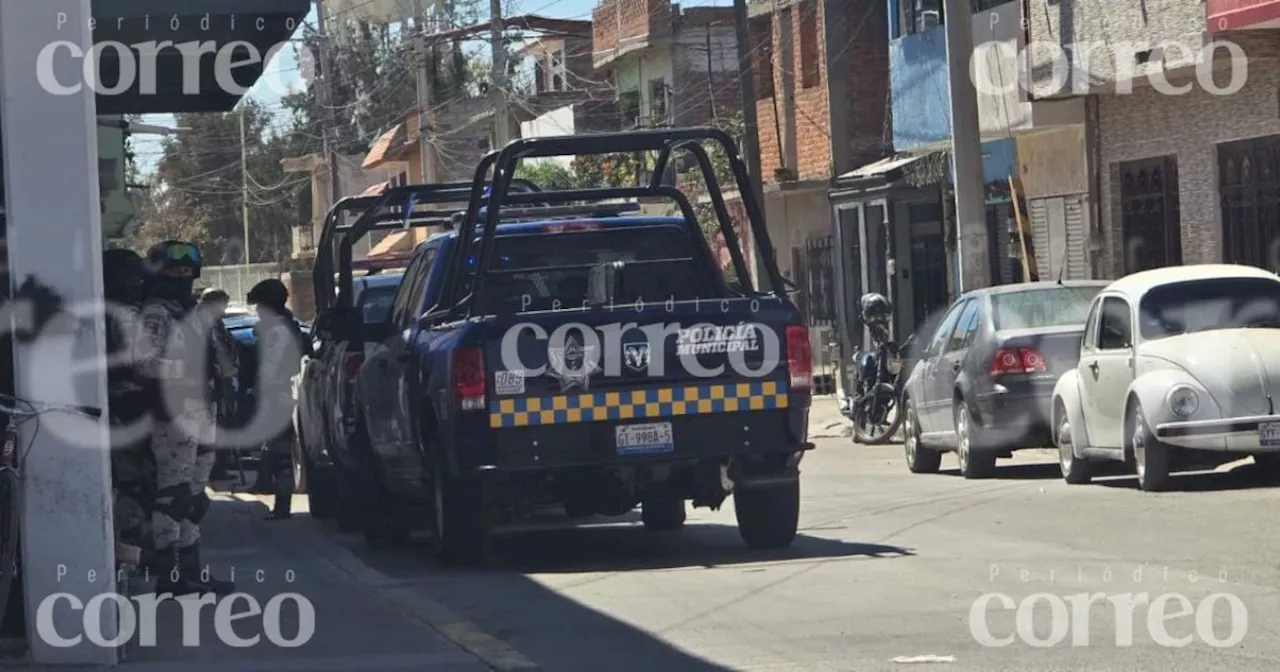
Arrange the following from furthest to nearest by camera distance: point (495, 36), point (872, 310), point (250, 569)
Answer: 1. point (495, 36)
2. point (872, 310)
3. point (250, 569)

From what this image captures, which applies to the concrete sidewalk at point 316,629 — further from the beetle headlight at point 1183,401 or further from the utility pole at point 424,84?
the utility pole at point 424,84

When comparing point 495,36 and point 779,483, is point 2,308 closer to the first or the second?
point 779,483

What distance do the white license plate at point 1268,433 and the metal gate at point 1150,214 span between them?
992cm

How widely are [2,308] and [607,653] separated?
2.83 m

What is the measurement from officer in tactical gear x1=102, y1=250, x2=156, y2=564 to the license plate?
2.66m

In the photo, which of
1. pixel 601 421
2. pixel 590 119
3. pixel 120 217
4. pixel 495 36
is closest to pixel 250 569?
pixel 601 421

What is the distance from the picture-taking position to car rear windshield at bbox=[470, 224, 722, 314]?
12.8m

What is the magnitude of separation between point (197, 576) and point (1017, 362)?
856 centimetres

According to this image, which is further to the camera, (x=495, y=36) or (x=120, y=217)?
(x=495, y=36)

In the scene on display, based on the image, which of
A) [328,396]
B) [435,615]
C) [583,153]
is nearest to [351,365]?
[328,396]

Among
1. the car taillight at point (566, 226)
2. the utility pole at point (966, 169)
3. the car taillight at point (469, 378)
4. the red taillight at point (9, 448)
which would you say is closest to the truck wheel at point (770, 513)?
the car taillight at point (469, 378)

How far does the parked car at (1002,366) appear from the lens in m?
17.2

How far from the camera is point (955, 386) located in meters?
18.0

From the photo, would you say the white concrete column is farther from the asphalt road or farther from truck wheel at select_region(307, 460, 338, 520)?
truck wheel at select_region(307, 460, 338, 520)
